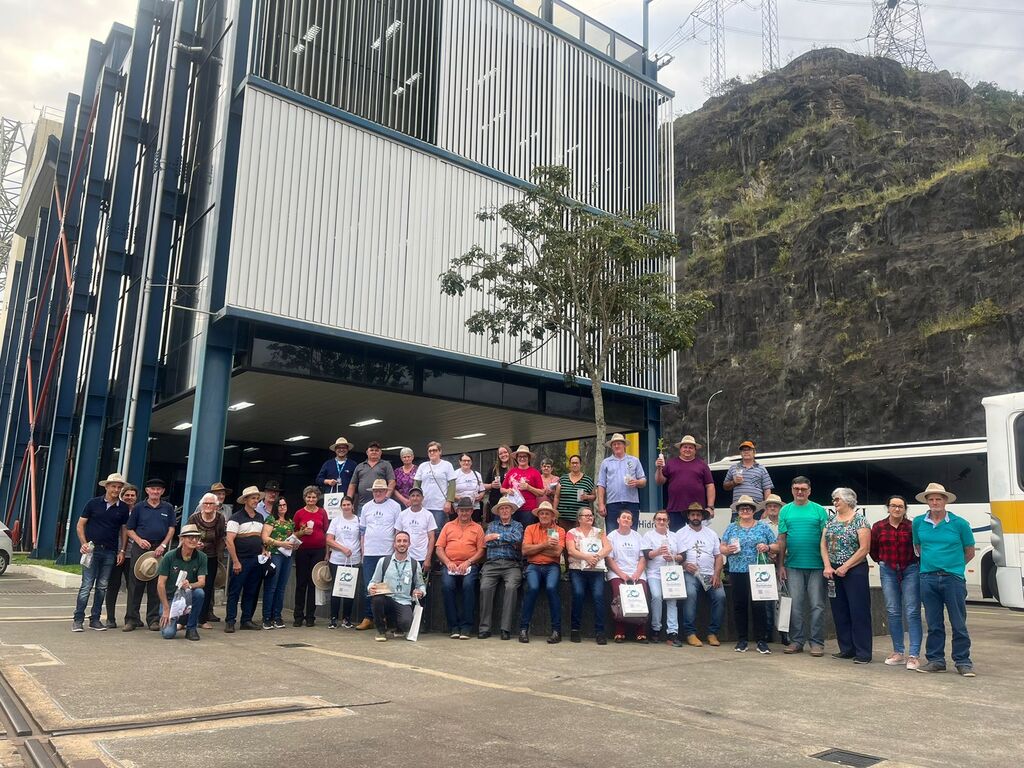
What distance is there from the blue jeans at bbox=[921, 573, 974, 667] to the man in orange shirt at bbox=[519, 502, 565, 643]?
3.97 m

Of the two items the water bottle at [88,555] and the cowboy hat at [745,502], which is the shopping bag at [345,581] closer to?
the water bottle at [88,555]

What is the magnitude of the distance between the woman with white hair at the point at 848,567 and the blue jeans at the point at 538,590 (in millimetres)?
3086

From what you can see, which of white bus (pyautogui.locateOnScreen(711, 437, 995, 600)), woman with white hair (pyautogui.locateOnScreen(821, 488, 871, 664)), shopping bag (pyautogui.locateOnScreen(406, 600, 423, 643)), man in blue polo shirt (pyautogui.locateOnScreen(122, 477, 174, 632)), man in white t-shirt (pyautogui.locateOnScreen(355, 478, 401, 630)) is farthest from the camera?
white bus (pyautogui.locateOnScreen(711, 437, 995, 600))

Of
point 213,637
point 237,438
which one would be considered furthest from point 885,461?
point 237,438

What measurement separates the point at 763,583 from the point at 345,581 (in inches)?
205

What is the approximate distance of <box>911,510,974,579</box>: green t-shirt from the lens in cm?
829

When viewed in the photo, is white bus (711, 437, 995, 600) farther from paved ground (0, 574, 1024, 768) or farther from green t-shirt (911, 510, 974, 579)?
paved ground (0, 574, 1024, 768)

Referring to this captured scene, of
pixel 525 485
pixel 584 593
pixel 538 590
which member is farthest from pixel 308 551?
pixel 584 593

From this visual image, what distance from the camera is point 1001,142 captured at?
58281 mm

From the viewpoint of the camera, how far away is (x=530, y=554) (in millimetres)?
10062

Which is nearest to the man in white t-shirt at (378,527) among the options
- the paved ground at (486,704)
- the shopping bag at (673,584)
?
the paved ground at (486,704)

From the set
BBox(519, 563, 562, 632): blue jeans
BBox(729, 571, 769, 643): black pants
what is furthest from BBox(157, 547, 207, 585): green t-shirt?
BBox(729, 571, 769, 643): black pants

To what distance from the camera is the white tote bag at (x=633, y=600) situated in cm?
970

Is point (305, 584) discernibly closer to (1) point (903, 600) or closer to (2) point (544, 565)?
(2) point (544, 565)
